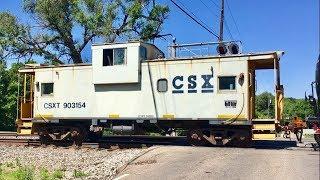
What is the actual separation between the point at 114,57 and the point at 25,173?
7.36m

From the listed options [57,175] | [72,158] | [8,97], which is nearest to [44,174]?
[57,175]

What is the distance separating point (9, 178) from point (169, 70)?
24.9 feet

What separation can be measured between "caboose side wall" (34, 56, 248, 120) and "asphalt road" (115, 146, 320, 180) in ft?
9.05

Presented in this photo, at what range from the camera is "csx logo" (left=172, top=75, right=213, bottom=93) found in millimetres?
17000

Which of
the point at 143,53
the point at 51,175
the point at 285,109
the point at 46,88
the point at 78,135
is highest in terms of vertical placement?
the point at 143,53

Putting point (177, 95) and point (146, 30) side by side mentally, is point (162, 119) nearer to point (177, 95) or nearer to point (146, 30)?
point (177, 95)

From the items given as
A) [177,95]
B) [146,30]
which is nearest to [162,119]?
[177,95]

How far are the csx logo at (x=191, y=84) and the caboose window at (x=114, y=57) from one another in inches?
89.7

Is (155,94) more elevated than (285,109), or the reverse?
(155,94)

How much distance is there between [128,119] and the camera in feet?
59.8

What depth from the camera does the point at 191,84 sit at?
17.2m

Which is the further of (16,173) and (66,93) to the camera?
(66,93)

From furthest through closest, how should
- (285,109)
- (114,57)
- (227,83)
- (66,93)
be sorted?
(285,109) < (66,93) < (114,57) < (227,83)

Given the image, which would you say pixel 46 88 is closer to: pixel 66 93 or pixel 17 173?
pixel 66 93
